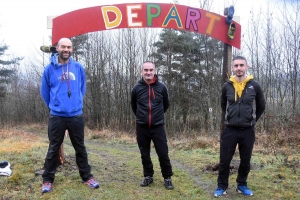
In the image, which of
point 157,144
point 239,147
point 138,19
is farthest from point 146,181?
point 138,19

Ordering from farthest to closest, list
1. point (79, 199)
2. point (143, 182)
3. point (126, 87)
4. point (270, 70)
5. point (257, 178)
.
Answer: point (126, 87), point (270, 70), point (257, 178), point (143, 182), point (79, 199)

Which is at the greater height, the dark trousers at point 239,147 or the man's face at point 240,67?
the man's face at point 240,67

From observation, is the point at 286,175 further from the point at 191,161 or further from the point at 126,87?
the point at 126,87

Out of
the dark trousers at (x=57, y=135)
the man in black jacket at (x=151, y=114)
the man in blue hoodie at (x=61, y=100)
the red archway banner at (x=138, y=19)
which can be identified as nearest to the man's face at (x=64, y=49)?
the man in blue hoodie at (x=61, y=100)

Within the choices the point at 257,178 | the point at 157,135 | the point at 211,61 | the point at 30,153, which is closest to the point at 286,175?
the point at 257,178

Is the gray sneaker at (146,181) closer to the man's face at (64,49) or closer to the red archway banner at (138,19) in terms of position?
the man's face at (64,49)

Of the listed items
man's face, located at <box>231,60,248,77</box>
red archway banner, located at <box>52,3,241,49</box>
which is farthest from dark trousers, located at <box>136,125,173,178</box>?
Answer: red archway banner, located at <box>52,3,241,49</box>

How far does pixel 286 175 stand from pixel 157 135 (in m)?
2.58

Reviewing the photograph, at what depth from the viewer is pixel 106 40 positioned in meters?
21.3

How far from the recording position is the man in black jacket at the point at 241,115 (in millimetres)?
3586

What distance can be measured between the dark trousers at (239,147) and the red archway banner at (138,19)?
7.54ft

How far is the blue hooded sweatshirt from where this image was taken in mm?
3615

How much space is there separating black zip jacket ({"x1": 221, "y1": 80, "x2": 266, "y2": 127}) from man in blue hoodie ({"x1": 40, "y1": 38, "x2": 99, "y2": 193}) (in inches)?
84.1

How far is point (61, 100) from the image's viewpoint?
3600mm
